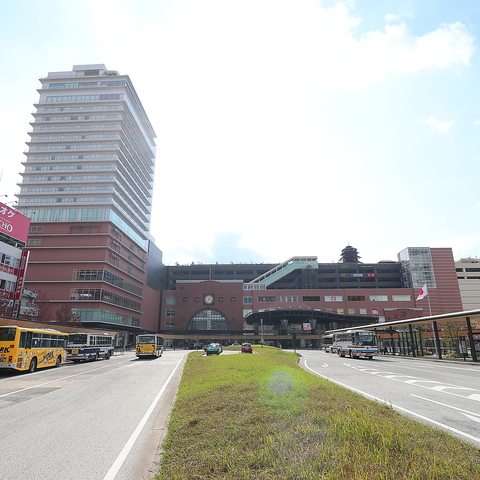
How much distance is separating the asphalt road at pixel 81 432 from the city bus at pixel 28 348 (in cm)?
772

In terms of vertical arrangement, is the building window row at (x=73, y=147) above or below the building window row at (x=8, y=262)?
above

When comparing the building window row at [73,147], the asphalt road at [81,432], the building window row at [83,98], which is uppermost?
the building window row at [83,98]

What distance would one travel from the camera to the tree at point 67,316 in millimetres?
66562

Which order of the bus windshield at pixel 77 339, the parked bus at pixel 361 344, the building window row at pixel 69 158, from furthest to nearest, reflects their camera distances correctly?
the building window row at pixel 69 158, the parked bus at pixel 361 344, the bus windshield at pixel 77 339

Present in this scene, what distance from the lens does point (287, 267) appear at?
364 ft

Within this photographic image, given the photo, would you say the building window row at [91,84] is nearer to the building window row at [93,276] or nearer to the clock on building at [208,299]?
the building window row at [93,276]

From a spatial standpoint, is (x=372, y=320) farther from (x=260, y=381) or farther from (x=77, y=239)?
(x=260, y=381)

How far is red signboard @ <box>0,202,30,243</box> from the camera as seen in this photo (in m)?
55.6

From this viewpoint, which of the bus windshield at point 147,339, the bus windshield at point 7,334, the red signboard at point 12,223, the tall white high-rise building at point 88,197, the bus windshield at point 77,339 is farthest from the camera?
the tall white high-rise building at point 88,197

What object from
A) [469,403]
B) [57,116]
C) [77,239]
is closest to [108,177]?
[77,239]

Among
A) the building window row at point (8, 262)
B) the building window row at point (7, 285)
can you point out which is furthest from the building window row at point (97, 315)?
the building window row at point (8, 262)

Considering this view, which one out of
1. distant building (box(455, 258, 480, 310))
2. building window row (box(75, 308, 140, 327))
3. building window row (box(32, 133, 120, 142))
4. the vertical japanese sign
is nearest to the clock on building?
building window row (box(75, 308, 140, 327))

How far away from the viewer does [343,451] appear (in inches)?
210

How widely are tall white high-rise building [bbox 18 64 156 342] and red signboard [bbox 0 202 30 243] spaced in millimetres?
17101
